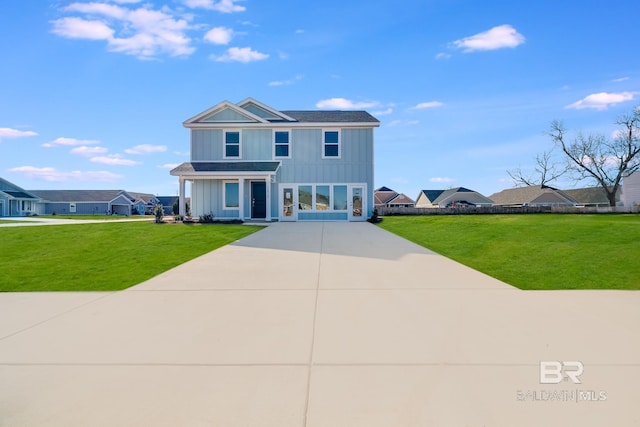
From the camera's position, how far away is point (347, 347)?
13.1 ft

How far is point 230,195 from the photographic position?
22.6 m

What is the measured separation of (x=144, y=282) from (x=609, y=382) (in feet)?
23.4

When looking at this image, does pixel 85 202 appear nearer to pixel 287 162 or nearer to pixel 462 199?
pixel 287 162

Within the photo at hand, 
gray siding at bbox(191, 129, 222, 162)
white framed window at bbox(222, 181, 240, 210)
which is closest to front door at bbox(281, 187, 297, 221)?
white framed window at bbox(222, 181, 240, 210)

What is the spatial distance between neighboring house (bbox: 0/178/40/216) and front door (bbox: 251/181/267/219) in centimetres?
4485

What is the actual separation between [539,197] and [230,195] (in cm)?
4456

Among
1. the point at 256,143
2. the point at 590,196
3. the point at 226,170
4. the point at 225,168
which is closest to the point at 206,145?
the point at 225,168

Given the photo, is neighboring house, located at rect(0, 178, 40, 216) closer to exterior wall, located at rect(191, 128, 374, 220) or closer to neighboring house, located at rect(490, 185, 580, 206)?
exterior wall, located at rect(191, 128, 374, 220)

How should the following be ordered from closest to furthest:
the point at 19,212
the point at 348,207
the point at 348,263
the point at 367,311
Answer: the point at 367,311 < the point at 348,263 < the point at 348,207 < the point at 19,212

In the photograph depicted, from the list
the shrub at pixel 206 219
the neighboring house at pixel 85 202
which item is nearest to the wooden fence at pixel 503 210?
the shrub at pixel 206 219

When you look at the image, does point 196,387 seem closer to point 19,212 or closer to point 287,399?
point 287,399

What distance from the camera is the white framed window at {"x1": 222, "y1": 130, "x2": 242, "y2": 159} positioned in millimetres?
23219

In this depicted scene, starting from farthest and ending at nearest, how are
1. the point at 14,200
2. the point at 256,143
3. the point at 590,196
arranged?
the point at 590,196
the point at 14,200
the point at 256,143

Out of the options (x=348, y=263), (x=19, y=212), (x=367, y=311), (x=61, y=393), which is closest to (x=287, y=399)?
(x=61, y=393)
